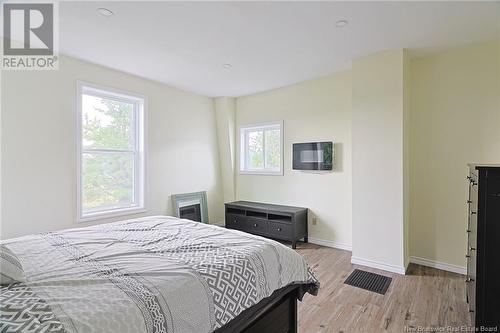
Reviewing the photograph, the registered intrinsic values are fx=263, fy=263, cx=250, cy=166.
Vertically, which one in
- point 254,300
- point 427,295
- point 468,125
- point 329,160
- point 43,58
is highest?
point 43,58

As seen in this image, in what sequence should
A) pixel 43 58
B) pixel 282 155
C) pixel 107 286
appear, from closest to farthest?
pixel 107 286 → pixel 43 58 → pixel 282 155

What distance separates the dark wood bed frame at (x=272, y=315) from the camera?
1404mm

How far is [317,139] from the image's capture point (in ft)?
13.2

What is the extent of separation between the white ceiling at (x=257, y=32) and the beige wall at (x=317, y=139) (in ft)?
1.86

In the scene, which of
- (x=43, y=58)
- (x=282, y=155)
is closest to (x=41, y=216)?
(x=43, y=58)

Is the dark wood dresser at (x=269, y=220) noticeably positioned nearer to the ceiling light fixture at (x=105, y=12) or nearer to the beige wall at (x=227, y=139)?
the beige wall at (x=227, y=139)

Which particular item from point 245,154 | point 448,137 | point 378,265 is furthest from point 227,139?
point 448,137

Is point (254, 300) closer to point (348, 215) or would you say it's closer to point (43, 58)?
point (348, 215)

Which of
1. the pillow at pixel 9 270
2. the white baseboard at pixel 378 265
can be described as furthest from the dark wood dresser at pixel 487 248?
the pillow at pixel 9 270

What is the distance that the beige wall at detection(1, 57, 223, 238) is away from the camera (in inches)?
105

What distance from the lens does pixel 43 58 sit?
2.92 metres

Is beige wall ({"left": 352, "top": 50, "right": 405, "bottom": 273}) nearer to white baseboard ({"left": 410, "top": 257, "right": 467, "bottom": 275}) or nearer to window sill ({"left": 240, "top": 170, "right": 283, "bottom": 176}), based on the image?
white baseboard ({"left": 410, "top": 257, "right": 467, "bottom": 275})

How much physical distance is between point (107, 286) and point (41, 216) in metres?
2.42
